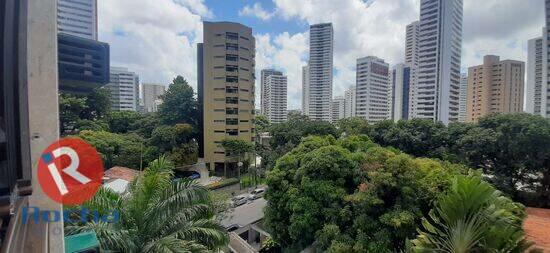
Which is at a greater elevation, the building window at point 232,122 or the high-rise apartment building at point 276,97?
the high-rise apartment building at point 276,97

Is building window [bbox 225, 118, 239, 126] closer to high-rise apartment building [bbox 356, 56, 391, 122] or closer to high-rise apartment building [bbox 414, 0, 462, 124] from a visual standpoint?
high-rise apartment building [bbox 414, 0, 462, 124]

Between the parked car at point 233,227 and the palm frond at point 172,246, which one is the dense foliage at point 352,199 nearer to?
the palm frond at point 172,246

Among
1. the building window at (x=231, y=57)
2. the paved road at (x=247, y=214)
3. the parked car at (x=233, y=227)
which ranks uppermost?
the building window at (x=231, y=57)

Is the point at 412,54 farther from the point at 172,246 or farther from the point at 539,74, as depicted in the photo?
the point at 172,246

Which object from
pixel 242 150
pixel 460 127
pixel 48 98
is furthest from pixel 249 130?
pixel 48 98

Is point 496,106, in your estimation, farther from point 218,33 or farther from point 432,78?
point 218,33

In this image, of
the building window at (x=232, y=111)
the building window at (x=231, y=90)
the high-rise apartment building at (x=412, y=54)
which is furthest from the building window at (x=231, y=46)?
the high-rise apartment building at (x=412, y=54)
